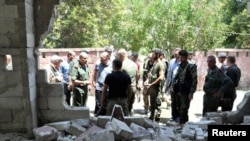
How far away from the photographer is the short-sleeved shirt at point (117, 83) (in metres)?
5.83

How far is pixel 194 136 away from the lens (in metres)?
5.40

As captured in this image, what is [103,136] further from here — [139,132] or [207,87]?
[207,87]

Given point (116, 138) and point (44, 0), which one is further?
point (44, 0)

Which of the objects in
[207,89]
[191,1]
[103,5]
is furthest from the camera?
[103,5]

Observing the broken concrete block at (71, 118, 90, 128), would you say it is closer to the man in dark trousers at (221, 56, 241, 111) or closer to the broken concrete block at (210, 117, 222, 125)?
the broken concrete block at (210, 117, 222, 125)

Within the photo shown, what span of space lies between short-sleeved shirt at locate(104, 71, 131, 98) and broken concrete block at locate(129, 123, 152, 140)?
64 cm

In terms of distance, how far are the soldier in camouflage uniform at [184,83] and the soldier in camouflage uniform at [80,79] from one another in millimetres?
1955

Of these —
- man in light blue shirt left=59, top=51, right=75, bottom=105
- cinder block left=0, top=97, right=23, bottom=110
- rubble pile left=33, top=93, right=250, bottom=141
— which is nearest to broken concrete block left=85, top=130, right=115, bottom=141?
rubble pile left=33, top=93, right=250, bottom=141

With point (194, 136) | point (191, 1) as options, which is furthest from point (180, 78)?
point (191, 1)

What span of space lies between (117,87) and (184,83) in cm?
144

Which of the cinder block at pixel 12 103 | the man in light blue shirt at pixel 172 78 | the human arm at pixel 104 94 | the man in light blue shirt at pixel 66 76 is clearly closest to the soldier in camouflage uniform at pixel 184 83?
the man in light blue shirt at pixel 172 78

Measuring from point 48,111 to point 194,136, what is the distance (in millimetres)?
2535

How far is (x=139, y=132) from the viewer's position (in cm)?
541

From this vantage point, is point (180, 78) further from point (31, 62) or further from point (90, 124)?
point (31, 62)
